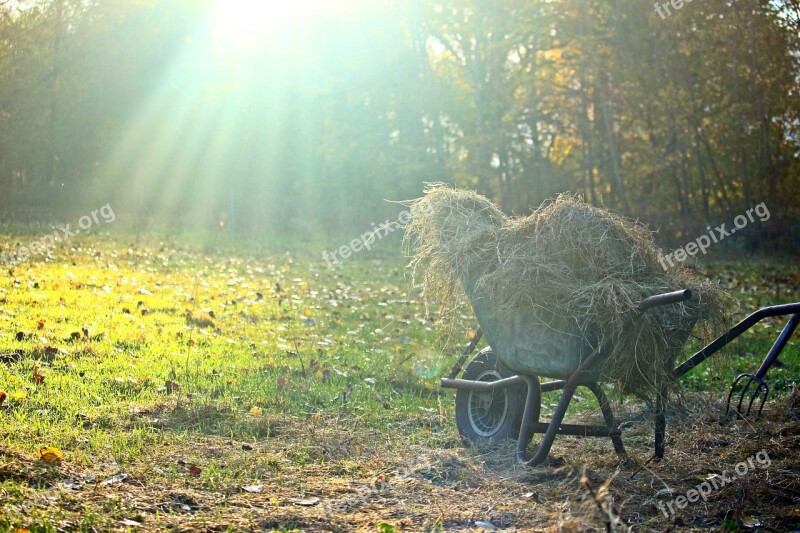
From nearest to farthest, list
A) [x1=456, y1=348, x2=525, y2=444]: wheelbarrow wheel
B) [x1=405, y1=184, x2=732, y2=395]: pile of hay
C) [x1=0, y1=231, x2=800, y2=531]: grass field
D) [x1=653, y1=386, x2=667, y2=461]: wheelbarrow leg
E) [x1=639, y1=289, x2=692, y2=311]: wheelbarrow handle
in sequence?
[x1=0, y1=231, x2=800, y2=531]: grass field, [x1=639, y1=289, x2=692, y2=311]: wheelbarrow handle, [x1=405, y1=184, x2=732, y2=395]: pile of hay, [x1=653, y1=386, x2=667, y2=461]: wheelbarrow leg, [x1=456, y1=348, x2=525, y2=444]: wheelbarrow wheel

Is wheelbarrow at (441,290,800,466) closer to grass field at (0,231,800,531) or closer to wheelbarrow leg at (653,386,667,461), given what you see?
wheelbarrow leg at (653,386,667,461)

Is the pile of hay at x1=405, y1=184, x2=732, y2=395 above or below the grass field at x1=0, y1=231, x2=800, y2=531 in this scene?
above

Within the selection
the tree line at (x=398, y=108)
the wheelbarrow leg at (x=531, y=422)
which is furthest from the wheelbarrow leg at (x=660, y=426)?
the tree line at (x=398, y=108)

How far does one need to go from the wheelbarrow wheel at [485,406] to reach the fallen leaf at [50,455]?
2.62m

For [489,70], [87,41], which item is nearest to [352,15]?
[489,70]

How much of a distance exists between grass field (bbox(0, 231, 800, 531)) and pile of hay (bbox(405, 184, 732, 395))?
491 millimetres

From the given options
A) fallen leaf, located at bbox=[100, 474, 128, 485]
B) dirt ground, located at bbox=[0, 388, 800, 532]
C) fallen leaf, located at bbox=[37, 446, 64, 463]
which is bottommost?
dirt ground, located at bbox=[0, 388, 800, 532]

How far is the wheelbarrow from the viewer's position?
187 inches

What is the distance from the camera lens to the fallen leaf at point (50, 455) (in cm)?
429

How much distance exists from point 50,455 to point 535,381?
283cm

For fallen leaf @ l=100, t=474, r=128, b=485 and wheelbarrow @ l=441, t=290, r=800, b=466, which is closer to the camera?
fallen leaf @ l=100, t=474, r=128, b=485

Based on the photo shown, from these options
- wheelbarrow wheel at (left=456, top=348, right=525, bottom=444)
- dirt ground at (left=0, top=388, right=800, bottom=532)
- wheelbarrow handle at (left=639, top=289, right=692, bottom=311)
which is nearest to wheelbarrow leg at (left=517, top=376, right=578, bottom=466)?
dirt ground at (left=0, top=388, right=800, bottom=532)

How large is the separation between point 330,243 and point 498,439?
18.2 metres

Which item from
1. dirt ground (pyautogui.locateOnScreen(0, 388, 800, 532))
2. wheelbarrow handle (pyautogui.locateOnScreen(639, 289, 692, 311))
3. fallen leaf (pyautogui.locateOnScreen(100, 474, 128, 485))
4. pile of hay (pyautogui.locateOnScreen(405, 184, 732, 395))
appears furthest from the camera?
pile of hay (pyautogui.locateOnScreen(405, 184, 732, 395))
